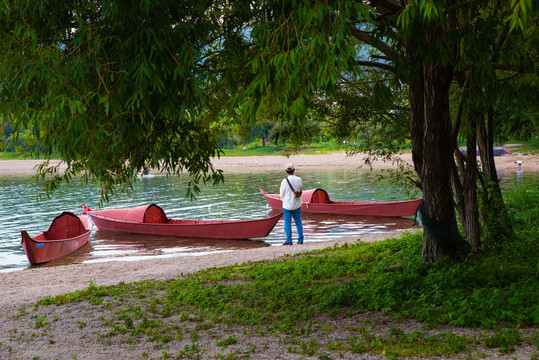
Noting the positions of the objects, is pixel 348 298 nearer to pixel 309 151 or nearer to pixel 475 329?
pixel 475 329

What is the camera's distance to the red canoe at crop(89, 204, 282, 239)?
18.3 metres

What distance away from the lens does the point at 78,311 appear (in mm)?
7129

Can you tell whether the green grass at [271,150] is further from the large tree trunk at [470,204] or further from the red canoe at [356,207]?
the large tree trunk at [470,204]

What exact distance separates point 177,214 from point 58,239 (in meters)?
8.22

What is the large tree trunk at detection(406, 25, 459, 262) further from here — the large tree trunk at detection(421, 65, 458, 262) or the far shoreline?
the far shoreline

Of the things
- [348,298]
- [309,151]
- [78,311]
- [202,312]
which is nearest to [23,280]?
[78,311]

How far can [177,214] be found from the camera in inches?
1016

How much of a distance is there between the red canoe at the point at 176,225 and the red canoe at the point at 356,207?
576cm

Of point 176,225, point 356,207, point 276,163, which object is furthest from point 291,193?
point 276,163

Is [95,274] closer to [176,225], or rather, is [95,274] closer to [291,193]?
[291,193]

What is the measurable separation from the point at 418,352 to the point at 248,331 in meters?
1.99

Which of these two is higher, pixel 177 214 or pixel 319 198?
pixel 319 198

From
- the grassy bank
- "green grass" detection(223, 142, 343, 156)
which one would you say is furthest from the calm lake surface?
"green grass" detection(223, 142, 343, 156)

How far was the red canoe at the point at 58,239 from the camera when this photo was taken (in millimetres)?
15469
